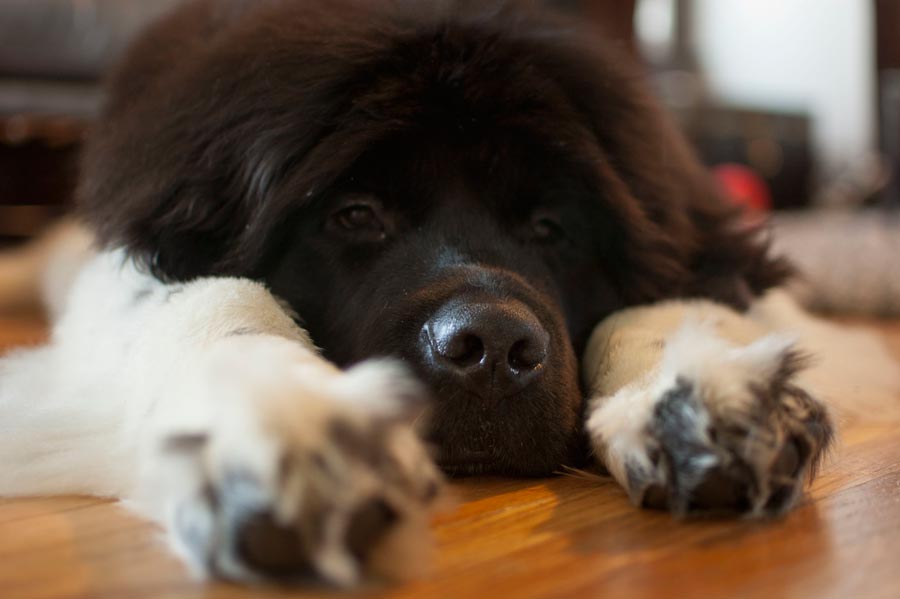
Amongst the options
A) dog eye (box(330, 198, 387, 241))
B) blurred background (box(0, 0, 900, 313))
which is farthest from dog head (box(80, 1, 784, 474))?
blurred background (box(0, 0, 900, 313))

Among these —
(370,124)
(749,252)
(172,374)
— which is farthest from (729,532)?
(749,252)

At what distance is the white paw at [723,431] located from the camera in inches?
40.0

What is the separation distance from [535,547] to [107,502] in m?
0.55

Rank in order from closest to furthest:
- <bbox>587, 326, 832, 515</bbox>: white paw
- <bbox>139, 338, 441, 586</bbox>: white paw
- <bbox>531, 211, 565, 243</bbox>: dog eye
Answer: <bbox>139, 338, 441, 586</bbox>: white paw
<bbox>587, 326, 832, 515</bbox>: white paw
<bbox>531, 211, 565, 243</bbox>: dog eye

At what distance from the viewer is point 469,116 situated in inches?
60.5

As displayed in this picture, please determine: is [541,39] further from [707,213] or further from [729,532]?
[729,532]

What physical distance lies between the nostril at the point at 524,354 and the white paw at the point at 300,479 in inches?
13.6

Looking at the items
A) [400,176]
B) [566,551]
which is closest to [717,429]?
[566,551]

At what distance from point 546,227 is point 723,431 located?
2.32ft

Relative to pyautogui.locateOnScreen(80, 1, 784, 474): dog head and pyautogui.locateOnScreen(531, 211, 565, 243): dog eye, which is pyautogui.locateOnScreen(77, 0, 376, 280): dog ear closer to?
→ pyautogui.locateOnScreen(80, 1, 784, 474): dog head

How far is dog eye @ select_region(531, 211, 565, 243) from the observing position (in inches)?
63.9

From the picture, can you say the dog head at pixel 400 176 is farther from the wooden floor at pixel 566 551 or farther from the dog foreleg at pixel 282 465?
the dog foreleg at pixel 282 465

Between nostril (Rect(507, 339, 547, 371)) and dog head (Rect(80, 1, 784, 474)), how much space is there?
4cm

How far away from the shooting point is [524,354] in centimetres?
124
